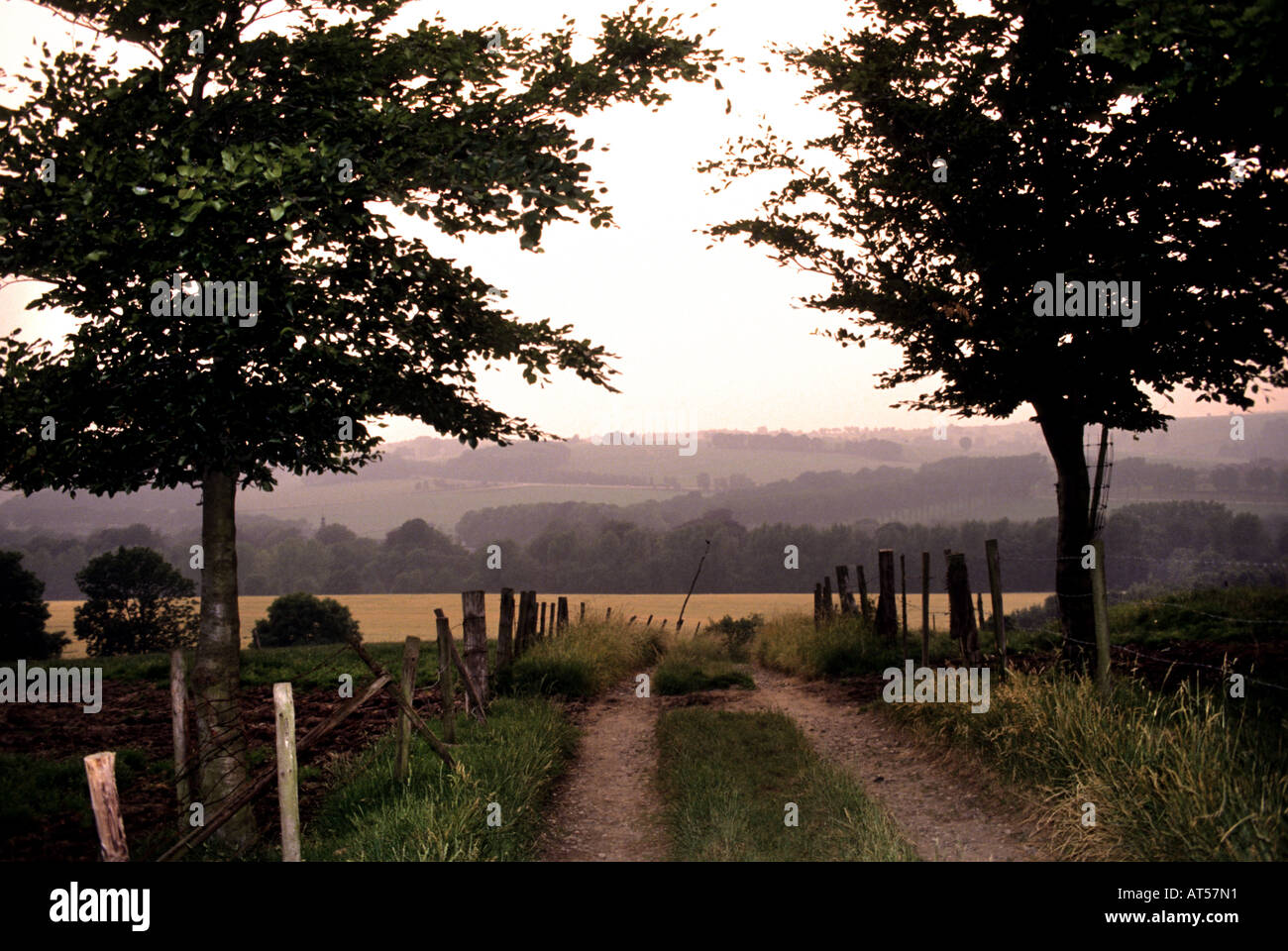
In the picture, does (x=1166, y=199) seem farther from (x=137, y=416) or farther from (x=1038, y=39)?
(x=137, y=416)

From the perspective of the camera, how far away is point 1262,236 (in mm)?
13289

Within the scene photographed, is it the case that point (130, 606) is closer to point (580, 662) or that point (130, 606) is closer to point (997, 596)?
point (580, 662)

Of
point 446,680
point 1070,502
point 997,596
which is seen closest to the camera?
point 446,680

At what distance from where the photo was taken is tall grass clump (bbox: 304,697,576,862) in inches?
305

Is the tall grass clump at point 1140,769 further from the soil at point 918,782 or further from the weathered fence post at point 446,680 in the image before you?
the weathered fence post at point 446,680

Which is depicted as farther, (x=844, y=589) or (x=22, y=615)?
(x=22, y=615)

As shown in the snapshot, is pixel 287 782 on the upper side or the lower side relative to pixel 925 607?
lower

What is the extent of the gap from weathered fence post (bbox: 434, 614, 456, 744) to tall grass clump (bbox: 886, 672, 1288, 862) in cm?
688

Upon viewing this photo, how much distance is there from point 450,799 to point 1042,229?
534 inches

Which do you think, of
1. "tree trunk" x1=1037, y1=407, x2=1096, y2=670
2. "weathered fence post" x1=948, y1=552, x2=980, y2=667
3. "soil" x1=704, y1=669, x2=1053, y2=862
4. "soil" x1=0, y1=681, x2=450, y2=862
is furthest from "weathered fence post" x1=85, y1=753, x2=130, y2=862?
"tree trunk" x1=1037, y1=407, x2=1096, y2=670

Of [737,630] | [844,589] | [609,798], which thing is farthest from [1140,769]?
[737,630]

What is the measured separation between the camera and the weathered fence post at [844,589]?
23.9 m

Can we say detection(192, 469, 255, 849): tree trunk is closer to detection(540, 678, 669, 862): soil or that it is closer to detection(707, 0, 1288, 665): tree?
detection(540, 678, 669, 862): soil

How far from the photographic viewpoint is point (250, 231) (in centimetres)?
934
